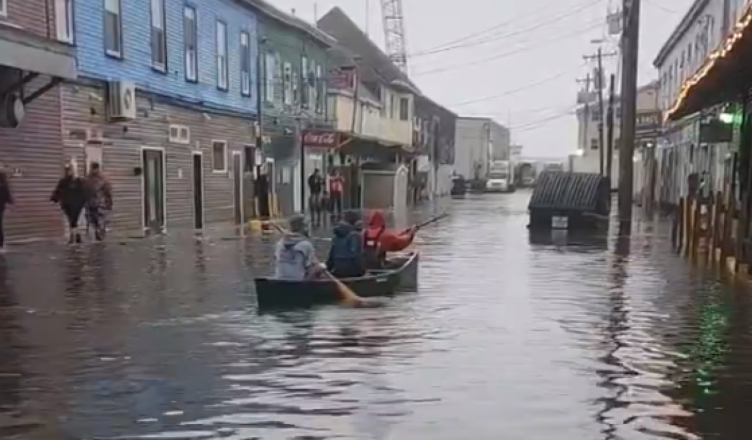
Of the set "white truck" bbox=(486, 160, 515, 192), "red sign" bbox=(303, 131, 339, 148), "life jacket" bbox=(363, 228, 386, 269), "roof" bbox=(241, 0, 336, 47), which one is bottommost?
"white truck" bbox=(486, 160, 515, 192)

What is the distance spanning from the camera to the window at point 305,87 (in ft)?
144

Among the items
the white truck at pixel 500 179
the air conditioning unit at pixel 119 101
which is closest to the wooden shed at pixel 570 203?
the air conditioning unit at pixel 119 101

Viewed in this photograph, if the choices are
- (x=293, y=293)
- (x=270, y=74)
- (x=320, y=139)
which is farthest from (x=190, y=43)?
(x=293, y=293)

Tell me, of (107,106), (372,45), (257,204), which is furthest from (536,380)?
(372,45)

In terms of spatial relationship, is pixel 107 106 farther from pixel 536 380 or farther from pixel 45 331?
pixel 536 380

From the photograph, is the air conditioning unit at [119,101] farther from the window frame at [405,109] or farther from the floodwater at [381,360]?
the window frame at [405,109]

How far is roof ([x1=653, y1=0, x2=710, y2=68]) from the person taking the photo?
138ft

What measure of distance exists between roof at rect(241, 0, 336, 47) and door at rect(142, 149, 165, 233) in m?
9.00

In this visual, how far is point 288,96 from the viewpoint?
4197 centimetres

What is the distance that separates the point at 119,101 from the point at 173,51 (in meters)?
4.78

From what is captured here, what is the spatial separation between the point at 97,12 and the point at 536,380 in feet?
61.7

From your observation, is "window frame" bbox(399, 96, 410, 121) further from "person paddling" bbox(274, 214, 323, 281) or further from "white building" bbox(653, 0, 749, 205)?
"person paddling" bbox(274, 214, 323, 281)

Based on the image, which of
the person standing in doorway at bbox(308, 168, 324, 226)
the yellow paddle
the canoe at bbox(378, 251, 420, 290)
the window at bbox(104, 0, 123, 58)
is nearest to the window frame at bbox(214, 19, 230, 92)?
the person standing in doorway at bbox(308, 168, 324, 226)

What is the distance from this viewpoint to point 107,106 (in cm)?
2525
